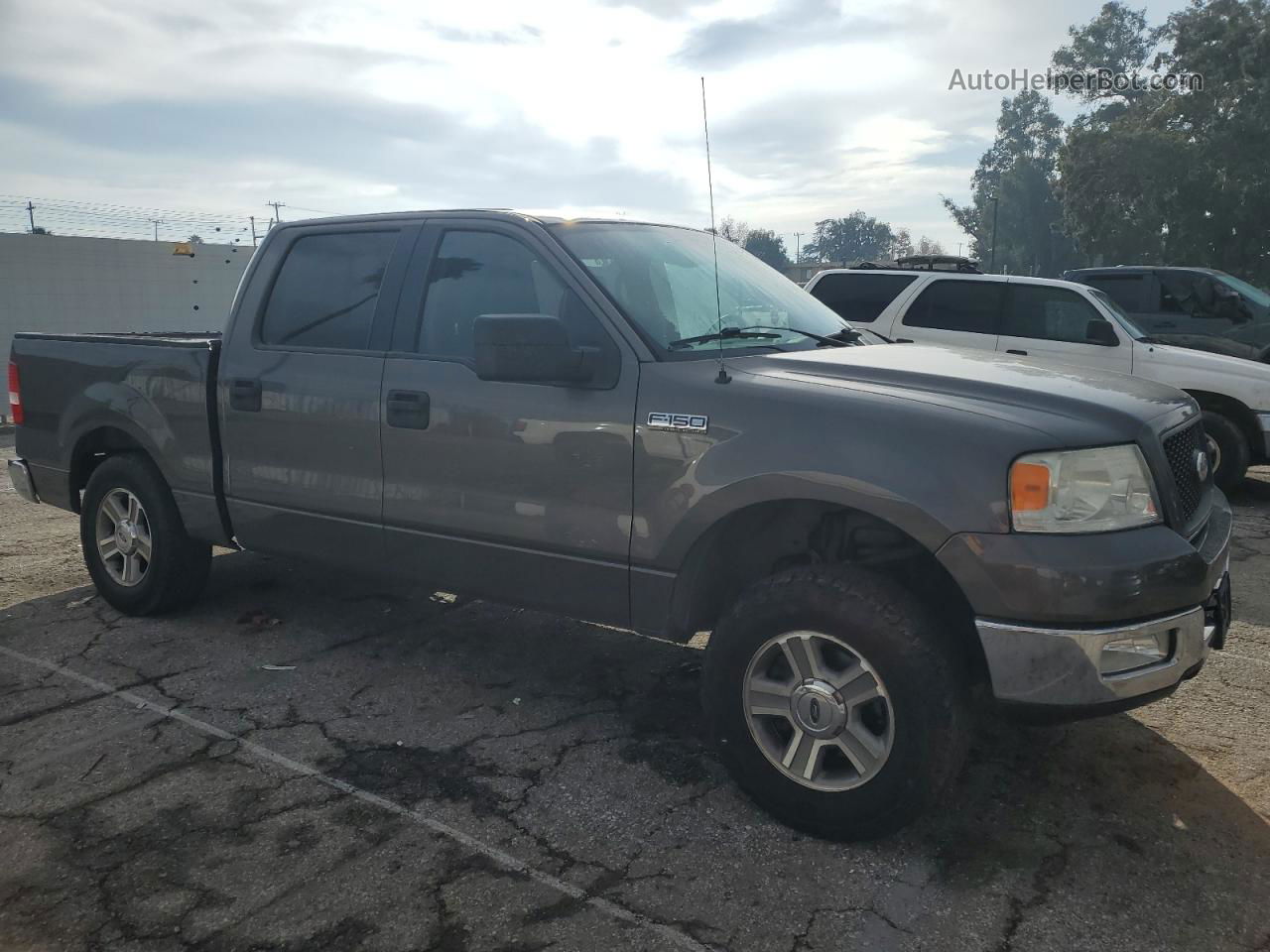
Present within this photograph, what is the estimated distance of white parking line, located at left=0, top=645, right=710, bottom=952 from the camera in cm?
260

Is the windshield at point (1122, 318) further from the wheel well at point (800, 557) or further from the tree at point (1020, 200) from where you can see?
the tree at point (1020, 200)

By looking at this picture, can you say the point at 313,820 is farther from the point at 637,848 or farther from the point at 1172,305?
the point at 1172,305

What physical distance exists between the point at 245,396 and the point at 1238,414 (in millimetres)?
7296

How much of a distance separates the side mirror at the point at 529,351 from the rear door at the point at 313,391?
83cm

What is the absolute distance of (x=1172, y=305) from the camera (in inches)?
415

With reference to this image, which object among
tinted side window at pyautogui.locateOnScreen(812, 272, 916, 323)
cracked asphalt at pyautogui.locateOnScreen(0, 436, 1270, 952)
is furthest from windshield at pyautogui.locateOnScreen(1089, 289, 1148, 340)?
cracked asphalt at pyautogui.locateOnScreen(0, 436, 1270, 952)

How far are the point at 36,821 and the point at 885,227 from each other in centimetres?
Answer: 13957

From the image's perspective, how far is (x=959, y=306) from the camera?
28.3 feet

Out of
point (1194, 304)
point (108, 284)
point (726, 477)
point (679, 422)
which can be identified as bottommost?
point (726, 477)

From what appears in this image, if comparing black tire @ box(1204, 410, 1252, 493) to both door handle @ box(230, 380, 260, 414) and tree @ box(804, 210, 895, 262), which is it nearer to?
door handle @ box(230, 380, 260, 414)

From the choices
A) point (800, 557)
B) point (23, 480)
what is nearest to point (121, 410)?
point (23, 480)

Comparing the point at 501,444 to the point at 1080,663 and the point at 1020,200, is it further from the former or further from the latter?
the point at 1020,200

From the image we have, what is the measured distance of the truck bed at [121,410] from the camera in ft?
14.9

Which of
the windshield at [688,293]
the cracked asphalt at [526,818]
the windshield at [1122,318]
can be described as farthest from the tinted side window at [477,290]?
the windshield at [1122,318]
